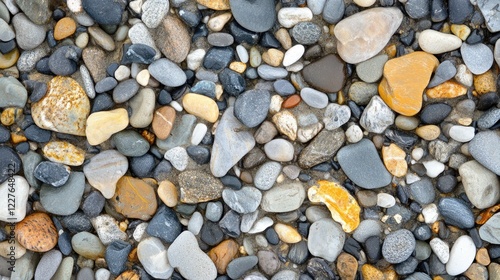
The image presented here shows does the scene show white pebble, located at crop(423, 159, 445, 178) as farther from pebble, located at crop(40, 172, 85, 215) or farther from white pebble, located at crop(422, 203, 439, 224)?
pebble, located at crop(40, 172, 85, 215)

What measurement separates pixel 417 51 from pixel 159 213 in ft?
2.76

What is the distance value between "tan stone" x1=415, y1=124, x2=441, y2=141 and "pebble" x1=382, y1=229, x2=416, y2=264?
27 centimetres

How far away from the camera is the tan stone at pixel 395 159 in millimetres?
1514

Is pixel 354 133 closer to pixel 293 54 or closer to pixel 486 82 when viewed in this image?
pixel 293 54

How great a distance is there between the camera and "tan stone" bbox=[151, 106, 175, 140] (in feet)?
5.00

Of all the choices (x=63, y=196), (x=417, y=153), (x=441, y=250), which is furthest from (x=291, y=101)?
(x=63, y=196)

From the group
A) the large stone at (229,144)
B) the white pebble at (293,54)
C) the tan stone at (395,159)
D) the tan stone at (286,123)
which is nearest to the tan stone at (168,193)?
the large stone at (229,144)

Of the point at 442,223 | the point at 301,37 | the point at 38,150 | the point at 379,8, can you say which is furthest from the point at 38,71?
the point at 442,223

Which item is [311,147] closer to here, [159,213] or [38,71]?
[159,213]

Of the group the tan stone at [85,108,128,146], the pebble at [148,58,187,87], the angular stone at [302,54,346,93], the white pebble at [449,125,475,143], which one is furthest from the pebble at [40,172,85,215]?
the white pebble at [449,125,475,143]

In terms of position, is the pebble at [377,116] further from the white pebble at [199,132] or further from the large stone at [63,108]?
the large stone at [63,108]

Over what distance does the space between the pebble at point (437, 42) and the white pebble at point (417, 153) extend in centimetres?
27

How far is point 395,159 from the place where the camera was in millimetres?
1513

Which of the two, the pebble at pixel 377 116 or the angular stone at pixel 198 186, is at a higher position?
the pebble at pixel 377 116
